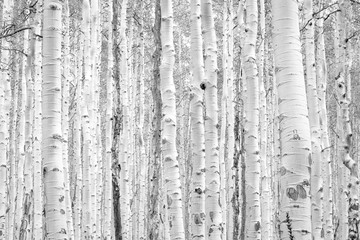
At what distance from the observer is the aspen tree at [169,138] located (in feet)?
18.3

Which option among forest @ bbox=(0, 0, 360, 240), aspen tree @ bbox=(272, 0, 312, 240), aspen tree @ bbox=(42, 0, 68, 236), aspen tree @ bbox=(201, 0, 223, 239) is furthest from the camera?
aspen tree @ bbox=(201, 0, 223, 239)

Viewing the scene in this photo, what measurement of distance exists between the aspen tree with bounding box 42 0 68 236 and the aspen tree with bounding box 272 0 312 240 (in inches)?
86.8

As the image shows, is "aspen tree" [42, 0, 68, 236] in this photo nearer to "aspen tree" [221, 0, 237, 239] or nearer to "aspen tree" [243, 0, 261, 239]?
"aspen tree" [243, 0, 261, 239]

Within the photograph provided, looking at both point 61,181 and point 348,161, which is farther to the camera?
point 348,161

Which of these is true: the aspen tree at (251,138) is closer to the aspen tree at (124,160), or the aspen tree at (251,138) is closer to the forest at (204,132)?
the forest at (204,132)

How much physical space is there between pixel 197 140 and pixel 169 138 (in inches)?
16.3

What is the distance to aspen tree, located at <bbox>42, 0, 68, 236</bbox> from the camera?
171 inches

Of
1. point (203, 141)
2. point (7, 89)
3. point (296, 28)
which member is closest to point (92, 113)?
point (7, 89)

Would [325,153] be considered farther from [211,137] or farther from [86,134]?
[86,134]

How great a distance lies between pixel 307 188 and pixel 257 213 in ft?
11.7

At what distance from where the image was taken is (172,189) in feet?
18.3

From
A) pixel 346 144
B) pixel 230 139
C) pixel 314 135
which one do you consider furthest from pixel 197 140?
pixel 230 139

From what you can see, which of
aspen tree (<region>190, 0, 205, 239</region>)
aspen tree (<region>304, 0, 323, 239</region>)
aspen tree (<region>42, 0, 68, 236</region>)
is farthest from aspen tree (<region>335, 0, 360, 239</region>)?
aspen tree (<region>42, 0, 68, 236</region>)

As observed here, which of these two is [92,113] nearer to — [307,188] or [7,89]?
[7,89]
